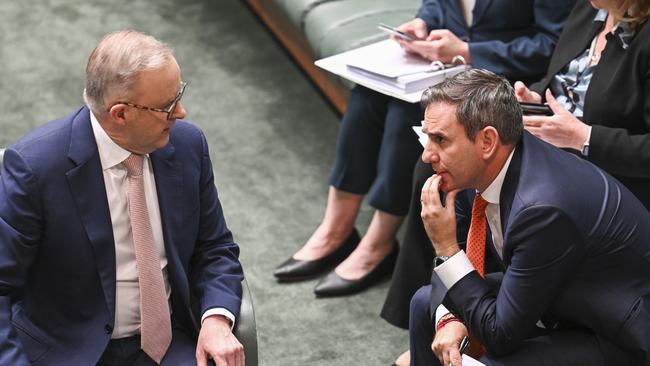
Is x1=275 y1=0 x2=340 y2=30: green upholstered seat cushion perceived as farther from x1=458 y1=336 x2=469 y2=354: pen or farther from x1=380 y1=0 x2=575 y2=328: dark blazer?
x1=458 y1=336 x2=469 y2=354: pen

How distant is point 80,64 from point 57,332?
2.70m

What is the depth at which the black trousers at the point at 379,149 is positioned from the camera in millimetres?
3541

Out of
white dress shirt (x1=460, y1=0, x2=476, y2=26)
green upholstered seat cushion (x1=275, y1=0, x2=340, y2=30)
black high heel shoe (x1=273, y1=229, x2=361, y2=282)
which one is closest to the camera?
white dress shirt (x1=460, y1=0, x2=476, y2=26)

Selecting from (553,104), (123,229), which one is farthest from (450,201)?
(123,229)

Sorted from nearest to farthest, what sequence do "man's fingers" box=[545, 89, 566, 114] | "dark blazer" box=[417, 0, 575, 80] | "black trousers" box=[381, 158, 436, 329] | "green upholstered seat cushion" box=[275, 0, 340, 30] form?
"man's fingers" box=[545, 89, 566, 114] < "black trousers" box=[381, 158, 436, 329] < "dark blazer" box=[417, 0, 575, 80] < "green upholstered seat cushion" box=[275, 0, 340, 30]

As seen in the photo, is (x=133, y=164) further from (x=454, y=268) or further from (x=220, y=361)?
(x=454, y=268)

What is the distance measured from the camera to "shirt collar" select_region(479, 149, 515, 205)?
8.45 ft

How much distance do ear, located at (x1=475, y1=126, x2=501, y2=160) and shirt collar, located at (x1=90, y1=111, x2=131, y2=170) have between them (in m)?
0.80

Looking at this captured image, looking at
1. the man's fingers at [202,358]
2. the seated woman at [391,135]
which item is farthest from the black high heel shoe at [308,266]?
the man's fingers at [202,358]

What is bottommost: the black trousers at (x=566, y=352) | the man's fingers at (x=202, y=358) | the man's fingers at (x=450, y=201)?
the man's fingers at (x=202, y=358)

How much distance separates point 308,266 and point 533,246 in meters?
1.44

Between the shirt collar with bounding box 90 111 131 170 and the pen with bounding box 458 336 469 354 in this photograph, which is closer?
the shirt collar with bounding box 90 111 131 170

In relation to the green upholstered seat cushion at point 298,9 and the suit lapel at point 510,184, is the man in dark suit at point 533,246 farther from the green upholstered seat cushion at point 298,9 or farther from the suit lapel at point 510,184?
the green upholstered seat cushion at point 298,9

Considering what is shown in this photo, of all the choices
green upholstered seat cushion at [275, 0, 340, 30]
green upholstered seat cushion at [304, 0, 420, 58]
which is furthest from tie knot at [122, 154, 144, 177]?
green upholstered seat cushion at [275, 0, 340, 30]
